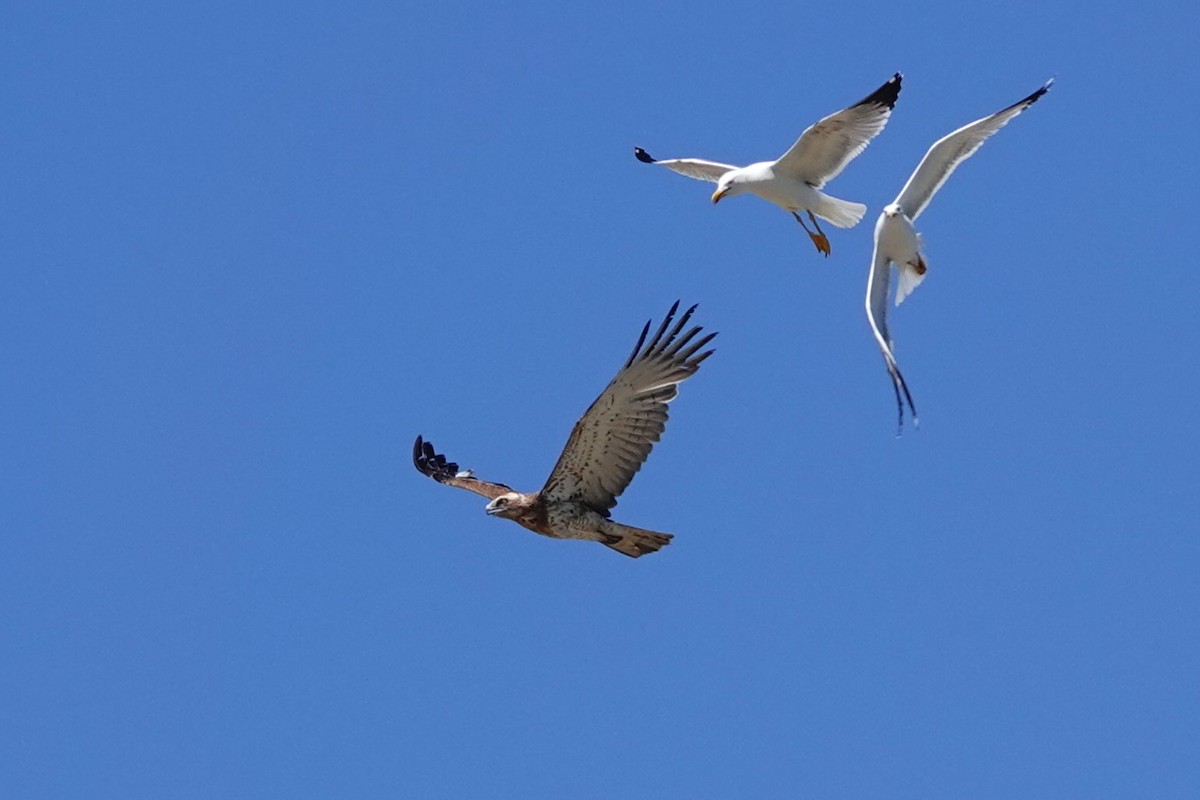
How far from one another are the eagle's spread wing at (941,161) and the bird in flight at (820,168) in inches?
26.9

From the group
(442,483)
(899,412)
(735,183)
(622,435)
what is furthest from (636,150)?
(899,412)

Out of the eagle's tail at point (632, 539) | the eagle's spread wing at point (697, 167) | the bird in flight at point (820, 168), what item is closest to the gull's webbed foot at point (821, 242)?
the bird in flight at point (820, 168)

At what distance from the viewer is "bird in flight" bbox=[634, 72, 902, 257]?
1623 centimetres

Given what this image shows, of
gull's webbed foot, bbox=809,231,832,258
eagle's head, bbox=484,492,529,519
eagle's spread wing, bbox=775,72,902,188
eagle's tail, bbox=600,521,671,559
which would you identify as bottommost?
eagle's tail, bbox=600,521,671,559

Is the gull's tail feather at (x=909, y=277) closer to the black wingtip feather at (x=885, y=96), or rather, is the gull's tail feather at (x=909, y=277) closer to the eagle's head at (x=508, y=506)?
the black wingtip feather at (x=885, y=96)

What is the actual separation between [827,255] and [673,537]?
11.0ft

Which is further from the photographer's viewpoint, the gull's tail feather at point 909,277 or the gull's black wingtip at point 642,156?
the gull's black wingtip at point 642,156

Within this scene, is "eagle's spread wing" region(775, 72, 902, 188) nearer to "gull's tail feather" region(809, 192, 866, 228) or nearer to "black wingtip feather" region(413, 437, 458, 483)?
"gull's tail feather" region(809, 192, 866, 228)

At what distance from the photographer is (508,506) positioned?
1529 cm

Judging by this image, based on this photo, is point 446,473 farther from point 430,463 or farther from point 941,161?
point 941,161

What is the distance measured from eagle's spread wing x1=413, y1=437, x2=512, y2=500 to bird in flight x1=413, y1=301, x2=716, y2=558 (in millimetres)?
1360

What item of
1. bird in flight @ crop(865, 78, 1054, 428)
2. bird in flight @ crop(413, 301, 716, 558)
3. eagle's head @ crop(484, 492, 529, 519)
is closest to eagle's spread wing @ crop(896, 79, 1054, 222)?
bird in flight @ crop(865, 78, 1054, 428)

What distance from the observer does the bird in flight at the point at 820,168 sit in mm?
16234

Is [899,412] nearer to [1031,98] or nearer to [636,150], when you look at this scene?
[1031,98]
